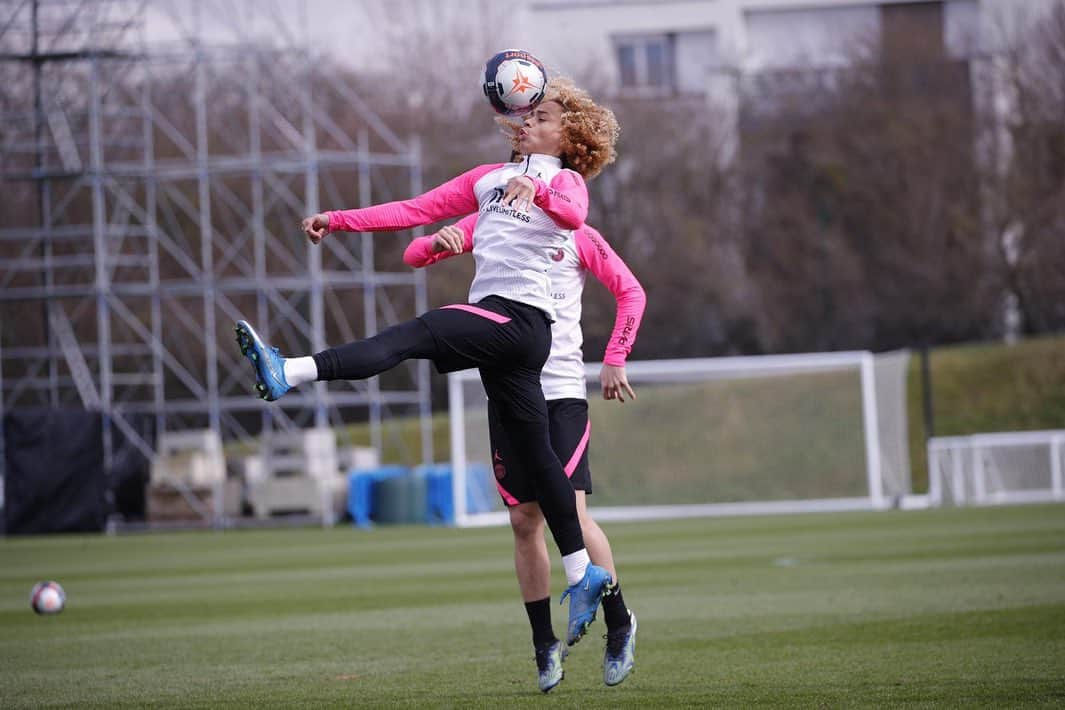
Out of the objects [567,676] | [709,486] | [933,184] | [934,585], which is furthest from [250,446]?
[567,676]

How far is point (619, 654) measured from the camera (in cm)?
589

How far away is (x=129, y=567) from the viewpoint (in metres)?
15.5

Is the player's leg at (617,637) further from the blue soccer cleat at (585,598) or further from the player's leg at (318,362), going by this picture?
the player's leg at (318,362)

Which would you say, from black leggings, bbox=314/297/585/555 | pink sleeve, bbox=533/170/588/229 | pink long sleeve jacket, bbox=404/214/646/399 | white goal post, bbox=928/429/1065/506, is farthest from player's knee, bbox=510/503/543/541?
white goal post, bbox=928/429/1065/506

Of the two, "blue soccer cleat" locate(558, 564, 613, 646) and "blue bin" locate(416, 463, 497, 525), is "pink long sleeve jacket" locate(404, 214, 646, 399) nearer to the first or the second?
"blue soccer cleat" locate(558, 564, 613, 646)

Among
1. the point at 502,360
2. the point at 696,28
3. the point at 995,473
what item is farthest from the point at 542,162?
the point at 696,28

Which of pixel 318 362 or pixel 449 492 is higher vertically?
pixel 318 362

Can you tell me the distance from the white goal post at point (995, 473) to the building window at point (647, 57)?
24.3 metres

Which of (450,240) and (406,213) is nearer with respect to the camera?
(450,240)

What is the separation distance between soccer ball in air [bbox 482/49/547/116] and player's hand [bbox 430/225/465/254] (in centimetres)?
54

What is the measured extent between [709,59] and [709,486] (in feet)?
82.8

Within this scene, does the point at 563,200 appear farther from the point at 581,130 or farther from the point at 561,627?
the point at 561,627

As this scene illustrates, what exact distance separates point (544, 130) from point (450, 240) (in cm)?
60

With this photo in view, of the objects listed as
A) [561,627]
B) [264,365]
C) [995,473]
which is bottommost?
[995,473]
